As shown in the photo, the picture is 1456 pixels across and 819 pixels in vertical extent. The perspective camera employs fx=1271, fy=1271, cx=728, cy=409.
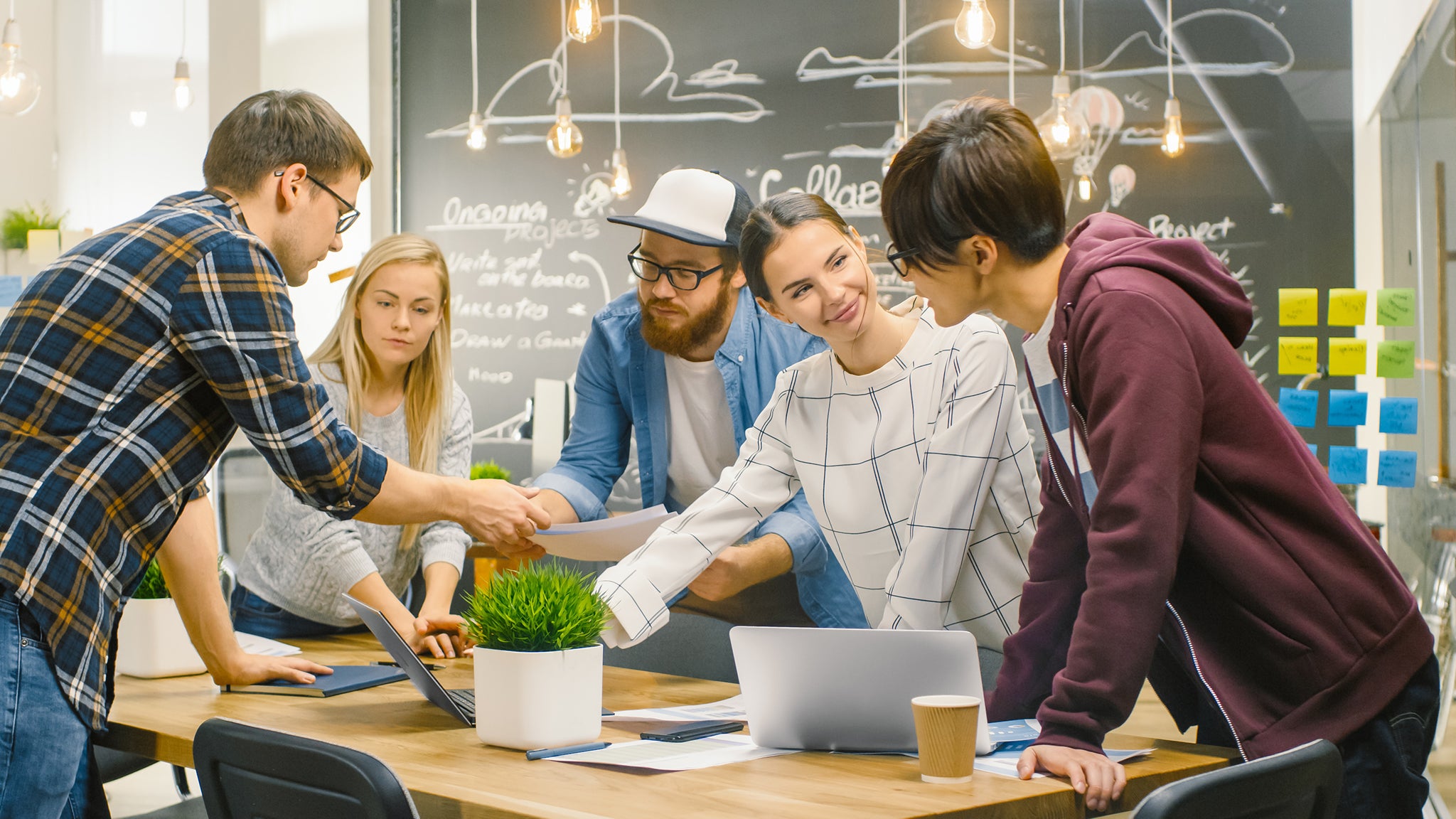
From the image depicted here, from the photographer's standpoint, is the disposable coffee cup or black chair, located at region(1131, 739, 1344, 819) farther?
the disposable coffee cup

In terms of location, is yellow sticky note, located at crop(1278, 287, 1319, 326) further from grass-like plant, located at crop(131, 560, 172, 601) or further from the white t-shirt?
grass-like plant, located at crop(131, 560, 172, 601)

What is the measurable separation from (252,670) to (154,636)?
227mm

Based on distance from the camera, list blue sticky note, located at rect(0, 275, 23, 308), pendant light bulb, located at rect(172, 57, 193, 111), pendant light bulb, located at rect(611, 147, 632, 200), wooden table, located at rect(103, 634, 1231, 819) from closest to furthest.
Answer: wooden table, located at rect(103, 634, 1231, 819) < pendant light bulb, located at rect(172, 57, 193, 111) < blue sticky note, located at rect(0, 275, 23, 308) < pendant light bulb, located at rect(611, 147, 632, 200)

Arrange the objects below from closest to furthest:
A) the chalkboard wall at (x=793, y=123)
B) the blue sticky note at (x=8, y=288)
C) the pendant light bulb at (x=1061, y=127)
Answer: the pendant light bulb at (x=1061, y=127), the blue sticky note at (x=8, y=288), the chalkboard wall at (x=793, y=123)

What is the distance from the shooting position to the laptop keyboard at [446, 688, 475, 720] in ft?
5.67

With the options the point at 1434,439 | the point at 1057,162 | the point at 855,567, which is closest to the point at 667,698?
the point at 855,567

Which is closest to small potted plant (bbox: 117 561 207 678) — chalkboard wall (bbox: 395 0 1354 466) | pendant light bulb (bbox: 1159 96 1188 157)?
chalkboard wall (bbox: 395 0 1354 466)

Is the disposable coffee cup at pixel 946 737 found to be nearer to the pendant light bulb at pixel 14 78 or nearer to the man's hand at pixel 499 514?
the man's hand at pixel 499 514

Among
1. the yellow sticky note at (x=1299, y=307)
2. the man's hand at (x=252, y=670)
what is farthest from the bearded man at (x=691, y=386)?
the yellow sticky note at (x=1299, y=307)

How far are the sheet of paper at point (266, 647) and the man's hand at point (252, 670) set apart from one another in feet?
0.30

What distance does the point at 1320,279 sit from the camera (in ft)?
17.0

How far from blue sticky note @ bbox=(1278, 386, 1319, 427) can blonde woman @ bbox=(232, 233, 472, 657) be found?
356 centimetres

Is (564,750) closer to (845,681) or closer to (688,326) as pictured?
(845,681)

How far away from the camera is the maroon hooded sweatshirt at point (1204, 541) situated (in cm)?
138
